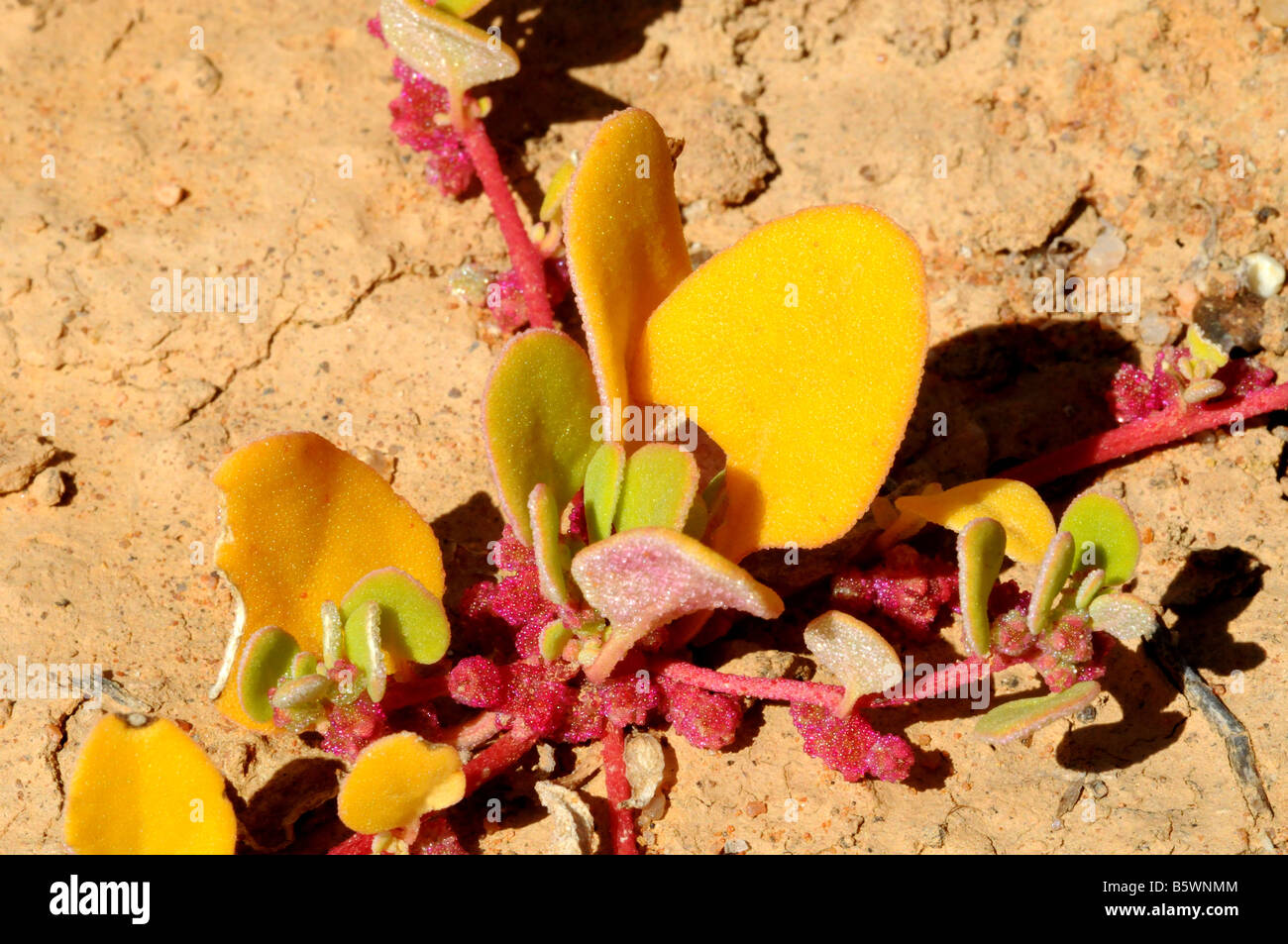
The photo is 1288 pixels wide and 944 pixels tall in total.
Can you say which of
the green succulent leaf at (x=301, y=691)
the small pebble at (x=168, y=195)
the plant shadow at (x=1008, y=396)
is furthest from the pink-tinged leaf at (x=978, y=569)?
the small pebble at (x=168, y=195)

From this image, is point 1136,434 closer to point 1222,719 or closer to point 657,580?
point 1222,719

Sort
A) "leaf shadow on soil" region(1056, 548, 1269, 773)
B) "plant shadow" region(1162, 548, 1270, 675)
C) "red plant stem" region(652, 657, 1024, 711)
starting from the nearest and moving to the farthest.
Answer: "red plant stem" region(652, 657, 1024, 711) < "leaf shadow on soil" region(1056, 548, 1269, 773) < "plant shadow" region(1162, 548, 1270, 675)

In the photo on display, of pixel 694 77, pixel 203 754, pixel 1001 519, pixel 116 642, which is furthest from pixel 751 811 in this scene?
pixel 694 77

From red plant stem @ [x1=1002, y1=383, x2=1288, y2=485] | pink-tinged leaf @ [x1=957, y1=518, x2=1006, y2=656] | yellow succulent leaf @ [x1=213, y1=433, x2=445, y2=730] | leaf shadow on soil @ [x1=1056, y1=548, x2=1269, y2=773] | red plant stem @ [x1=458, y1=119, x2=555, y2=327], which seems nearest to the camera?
pink-tinged leaf @ [x1=957, y1=518, x2=1006, y2=656]

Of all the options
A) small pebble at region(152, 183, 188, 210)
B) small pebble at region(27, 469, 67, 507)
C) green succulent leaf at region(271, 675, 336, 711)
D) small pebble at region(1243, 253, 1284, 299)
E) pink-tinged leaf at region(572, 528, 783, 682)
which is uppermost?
small pebble at region(152, 183, 188, 210)

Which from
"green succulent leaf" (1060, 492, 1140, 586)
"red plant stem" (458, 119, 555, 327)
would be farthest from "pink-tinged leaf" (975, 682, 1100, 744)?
"red plant stem" (458, 119, 555, 327)

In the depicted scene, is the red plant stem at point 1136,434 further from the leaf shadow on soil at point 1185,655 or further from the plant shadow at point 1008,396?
the leaf shadow on soil at point 1185,655

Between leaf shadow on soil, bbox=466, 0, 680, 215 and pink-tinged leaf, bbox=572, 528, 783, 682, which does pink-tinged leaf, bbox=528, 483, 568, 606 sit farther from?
leaf shadow on soil, bbox=466, 0, 680, 215
